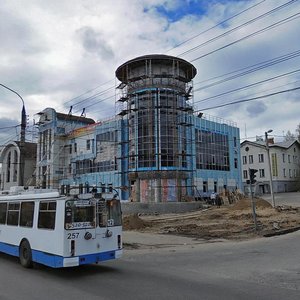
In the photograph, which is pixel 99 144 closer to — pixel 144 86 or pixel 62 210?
pixel 144 86

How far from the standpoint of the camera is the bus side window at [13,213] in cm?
1321

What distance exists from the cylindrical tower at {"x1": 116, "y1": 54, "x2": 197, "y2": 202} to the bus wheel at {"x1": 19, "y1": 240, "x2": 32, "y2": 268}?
35813 millimetres

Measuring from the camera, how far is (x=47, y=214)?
1140 centimetres

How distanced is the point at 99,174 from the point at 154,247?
3937cm

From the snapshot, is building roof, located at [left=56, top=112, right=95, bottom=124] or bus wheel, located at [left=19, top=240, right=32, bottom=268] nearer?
bus wheel, located at [left=19, top=240, right=32, bottom=268]

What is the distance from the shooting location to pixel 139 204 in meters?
43.1

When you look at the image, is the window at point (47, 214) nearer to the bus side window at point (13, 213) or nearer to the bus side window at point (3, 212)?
the bus side window at point (13, 213)

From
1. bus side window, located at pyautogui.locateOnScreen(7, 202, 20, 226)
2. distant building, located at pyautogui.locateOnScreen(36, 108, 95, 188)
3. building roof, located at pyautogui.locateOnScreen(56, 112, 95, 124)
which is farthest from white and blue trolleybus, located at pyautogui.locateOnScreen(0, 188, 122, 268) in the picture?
building roof, located at pyautogui.locateOnScreen(56, 112, 95, 124)

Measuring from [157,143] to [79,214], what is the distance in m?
38.4

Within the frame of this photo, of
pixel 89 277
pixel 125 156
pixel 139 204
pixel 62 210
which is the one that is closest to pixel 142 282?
pixel 89 277

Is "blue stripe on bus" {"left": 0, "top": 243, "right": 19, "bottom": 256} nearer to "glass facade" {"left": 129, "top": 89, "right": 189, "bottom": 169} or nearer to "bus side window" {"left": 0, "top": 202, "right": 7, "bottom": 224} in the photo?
"bus side window" {"left": 0, "top": 202, "right": 7, "bottom": 224}

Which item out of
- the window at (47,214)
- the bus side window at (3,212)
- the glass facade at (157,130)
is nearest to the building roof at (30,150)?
the glass facade at (157,130)

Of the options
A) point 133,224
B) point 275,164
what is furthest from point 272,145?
point 133,224

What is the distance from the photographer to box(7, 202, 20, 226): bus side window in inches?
520
